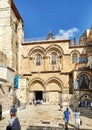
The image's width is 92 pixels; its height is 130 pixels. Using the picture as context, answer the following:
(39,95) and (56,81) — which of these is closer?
(56,81)

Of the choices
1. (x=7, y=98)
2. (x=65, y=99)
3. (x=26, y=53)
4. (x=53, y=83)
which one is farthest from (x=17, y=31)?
(x=7, y=98)

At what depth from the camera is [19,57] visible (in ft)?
107

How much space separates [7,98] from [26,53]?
16464 mm

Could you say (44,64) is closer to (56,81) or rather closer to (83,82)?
(56,81)

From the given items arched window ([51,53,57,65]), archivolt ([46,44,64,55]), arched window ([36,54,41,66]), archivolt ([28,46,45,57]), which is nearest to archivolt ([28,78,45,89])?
arched window ([36,54,41,66])

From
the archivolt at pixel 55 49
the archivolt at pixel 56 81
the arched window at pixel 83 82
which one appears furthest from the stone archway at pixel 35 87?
the arched window at pixel 83 82

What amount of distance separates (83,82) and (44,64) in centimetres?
749

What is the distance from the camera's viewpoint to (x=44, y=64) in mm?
33406

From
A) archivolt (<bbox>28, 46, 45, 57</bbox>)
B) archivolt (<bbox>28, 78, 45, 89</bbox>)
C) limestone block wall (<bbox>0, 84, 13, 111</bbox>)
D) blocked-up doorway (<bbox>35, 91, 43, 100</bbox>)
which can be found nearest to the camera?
limestone block wall (<bbox>0, 84, 13, 111</bbox>)

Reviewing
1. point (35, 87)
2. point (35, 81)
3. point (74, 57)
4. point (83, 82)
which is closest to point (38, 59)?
point (35, 81)

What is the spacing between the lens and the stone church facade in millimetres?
29703

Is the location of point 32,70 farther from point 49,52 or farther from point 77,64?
point 77,64

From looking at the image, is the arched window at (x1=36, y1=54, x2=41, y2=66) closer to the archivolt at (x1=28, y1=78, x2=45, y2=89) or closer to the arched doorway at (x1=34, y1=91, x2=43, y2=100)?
the archivolt at (x1=28, y1=78, x2=45, y2=89)

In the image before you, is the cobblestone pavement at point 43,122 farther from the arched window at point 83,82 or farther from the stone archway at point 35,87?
the stone archway at point 35,87
